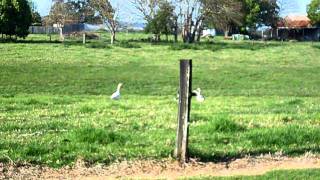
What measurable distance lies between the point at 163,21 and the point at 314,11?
52.5 m

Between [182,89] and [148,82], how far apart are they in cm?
2194

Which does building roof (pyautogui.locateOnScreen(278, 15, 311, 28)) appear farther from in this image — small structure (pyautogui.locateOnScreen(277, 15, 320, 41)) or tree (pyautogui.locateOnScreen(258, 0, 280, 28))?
tree (pyautogui.locateOnScreen(258, 0, 280, 28))

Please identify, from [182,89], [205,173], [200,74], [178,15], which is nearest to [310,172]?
[205,173]

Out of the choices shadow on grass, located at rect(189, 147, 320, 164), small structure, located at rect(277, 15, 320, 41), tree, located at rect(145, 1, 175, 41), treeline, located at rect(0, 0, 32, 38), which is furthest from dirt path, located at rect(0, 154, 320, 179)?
small structure, located at rect(277, 15, 320, 41)

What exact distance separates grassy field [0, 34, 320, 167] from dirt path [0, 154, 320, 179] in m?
0.31

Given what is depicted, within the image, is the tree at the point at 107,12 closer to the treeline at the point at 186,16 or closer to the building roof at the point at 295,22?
the treeline at the point at 186,16

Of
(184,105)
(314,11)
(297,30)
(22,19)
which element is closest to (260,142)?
(184,105)

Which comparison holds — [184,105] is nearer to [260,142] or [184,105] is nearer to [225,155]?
[225,155]

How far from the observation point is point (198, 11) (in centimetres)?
8206

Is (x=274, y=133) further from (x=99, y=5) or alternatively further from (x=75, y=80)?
(x=99, y=5)

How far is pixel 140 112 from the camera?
1419cm

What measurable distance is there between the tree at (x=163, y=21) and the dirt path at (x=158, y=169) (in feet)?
224

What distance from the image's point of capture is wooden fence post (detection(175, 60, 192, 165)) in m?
7.84

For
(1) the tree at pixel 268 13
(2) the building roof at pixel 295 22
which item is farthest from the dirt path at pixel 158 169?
(2) the building roof at pixel 295 22
